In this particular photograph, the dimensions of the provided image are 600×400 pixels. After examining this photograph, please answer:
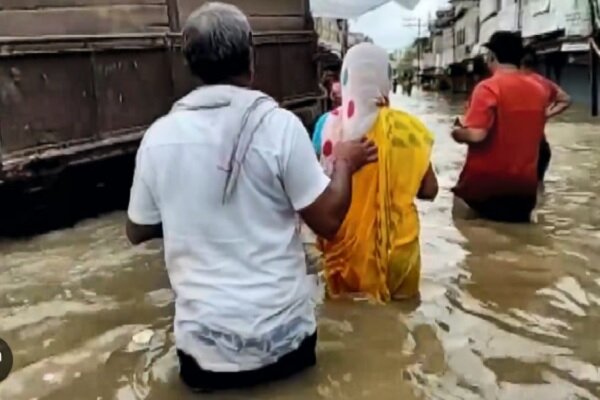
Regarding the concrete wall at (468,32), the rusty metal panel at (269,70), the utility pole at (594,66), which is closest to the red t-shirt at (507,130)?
the rusty metal panel at (269,70)

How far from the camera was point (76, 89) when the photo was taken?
28.1 feet

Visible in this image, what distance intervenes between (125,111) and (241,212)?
5.95m

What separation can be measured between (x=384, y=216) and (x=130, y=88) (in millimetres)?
4930

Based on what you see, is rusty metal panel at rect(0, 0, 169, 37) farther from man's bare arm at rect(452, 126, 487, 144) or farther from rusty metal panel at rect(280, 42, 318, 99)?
man's bare arm at rect(452, 126, 487, 144)

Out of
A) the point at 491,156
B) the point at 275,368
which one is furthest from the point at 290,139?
the point at 491,156

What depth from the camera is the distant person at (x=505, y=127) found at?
282 inches

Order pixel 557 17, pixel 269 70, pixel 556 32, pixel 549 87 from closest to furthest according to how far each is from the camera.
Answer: pixel 549 87
pixel 269 70
pixel 557 17
pixel 556 32

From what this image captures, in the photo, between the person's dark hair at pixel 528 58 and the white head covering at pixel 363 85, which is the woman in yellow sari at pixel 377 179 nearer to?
the white head covering at pixel 363 85

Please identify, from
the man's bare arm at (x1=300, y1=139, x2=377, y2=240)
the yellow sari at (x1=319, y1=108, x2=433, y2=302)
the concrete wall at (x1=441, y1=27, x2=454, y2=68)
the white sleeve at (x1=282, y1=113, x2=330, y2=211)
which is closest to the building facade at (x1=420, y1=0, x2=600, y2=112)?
the yellow sari at (x1=319, y1=108, x2=433, y2=302)

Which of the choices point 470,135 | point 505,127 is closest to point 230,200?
point 470,135

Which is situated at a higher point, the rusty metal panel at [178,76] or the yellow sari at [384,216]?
the rusty metal panel at [178,76]

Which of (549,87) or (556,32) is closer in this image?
(549,87)

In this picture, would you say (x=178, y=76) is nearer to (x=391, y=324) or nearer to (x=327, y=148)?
(x=327, y=148)

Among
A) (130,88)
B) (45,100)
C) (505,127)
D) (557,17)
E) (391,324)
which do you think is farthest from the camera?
(557,17)
